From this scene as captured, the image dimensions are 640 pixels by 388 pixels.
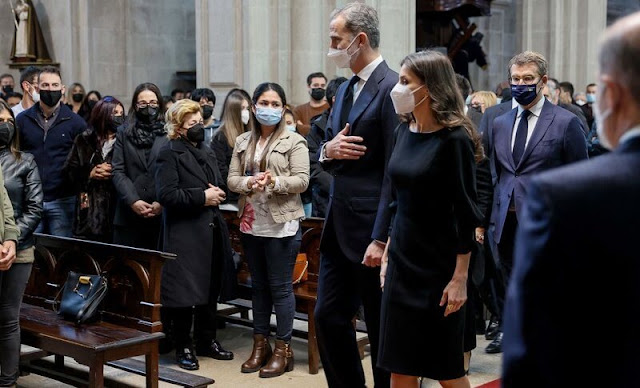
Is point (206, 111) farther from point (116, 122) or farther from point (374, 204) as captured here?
point (374, 204)

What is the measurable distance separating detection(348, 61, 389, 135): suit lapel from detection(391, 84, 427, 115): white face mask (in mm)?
448

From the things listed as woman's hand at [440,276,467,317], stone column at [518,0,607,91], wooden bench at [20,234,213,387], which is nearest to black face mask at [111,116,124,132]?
wooden bench at [20,234,213,387]

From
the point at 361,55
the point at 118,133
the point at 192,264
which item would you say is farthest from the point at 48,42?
the point at 361,55

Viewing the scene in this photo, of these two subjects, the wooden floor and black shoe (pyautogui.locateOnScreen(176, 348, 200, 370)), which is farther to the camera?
black shoe (pyautogui.locateOnScreen(176, 348, 200, 370))

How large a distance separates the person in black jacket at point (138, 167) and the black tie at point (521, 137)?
254 centimetres

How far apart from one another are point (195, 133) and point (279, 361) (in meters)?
1.65

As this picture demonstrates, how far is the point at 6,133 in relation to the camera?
5887 mm

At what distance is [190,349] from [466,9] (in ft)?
32.4

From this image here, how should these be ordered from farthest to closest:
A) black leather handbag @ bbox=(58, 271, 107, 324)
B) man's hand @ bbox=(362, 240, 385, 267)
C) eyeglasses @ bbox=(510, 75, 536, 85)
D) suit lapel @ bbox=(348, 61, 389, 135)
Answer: eyeglasses @ bbox=(510, 75, 536, 85) < black leather handbag @ bbox=(58, 271, 107, 324) < suit lapel @ bbox=(348, 61, 389, 135) < man's hand @ bbox=(362, 240, 385, 267)

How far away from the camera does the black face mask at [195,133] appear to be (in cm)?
670

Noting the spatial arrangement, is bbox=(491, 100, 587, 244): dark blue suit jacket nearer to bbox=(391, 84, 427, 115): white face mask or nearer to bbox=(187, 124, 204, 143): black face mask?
bbox=(391, 84, 427, 115): white face mask

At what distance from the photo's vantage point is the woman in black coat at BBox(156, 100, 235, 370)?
21.7 ft

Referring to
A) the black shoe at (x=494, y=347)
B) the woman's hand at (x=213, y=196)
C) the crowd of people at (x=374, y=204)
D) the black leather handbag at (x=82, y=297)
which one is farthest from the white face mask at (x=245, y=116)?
the black shoe at (x=494, y=347)

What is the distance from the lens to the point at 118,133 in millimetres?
7281
